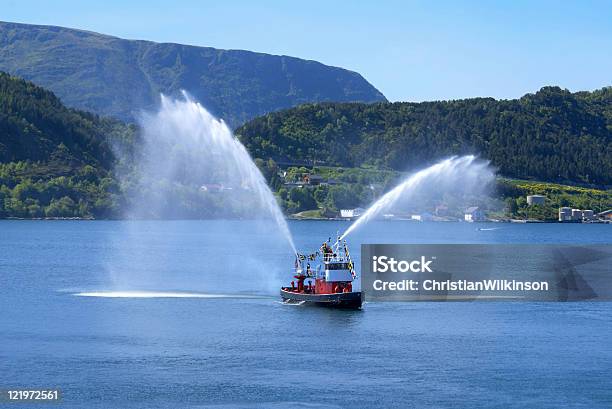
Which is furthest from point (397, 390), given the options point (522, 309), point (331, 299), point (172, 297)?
point (172, 297)

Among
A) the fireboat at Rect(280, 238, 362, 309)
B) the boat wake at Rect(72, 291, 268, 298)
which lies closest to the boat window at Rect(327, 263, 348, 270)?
the fireboat at Rect(280, 238, 362, 309)

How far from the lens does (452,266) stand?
139625 mm

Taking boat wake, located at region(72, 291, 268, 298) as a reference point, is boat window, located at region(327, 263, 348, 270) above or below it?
above

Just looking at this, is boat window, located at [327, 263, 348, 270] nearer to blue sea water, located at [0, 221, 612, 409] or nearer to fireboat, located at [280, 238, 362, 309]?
fireboat, located at [280, 238, 362, 309]

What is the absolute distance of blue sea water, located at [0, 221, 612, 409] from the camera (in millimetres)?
64500

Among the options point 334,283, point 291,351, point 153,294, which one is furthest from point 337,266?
point 153,294

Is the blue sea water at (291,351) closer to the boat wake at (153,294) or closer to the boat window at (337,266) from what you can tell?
the boat wake at (153,294)

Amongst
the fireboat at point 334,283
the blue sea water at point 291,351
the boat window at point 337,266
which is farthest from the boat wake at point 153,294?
the boat window at point 337,266

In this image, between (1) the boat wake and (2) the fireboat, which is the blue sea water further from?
(2) the fireboat

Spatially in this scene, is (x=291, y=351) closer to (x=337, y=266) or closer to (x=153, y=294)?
(x=337, y=266)

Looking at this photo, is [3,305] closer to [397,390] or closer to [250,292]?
[250,292]

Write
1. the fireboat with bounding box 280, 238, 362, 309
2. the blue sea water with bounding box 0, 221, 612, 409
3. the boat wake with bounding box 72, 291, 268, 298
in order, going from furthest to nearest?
the boat wake with bounding box 72, 291, 268, 298, the fireboat with bounding box 280, 238, 362, 309, the blue sea water with bounding box 0, 221, 612, 409

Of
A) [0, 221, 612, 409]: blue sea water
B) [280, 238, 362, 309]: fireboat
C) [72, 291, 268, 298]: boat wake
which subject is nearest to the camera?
[0, 221, 612, 409]: blue sea water

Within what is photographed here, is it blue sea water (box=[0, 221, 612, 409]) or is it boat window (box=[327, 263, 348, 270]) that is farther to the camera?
boat window (box=[327, 263, 348, 270])
